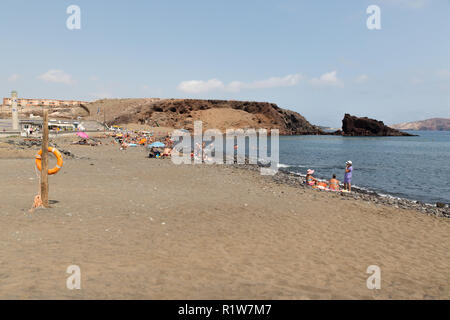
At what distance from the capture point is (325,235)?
9008mm

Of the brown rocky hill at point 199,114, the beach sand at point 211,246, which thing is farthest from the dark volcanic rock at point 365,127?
the beach sand at point 211,246

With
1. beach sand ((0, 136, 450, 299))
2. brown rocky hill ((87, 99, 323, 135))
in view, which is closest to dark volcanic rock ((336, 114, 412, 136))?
brown rocky hill ((87, 99, 323, 135))

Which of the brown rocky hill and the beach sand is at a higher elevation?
the brown rocky hill

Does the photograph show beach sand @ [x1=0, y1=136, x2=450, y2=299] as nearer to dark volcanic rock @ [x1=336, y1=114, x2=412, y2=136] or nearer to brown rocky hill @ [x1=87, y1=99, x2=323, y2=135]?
brown rocky hill @ [x1=87, y1=99, x2=323, y2=135]

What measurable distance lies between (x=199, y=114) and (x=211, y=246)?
115 metres

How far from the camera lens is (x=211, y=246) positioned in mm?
7586

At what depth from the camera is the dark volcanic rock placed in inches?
6014

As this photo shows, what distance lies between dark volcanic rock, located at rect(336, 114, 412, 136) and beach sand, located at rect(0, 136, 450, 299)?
153 meters

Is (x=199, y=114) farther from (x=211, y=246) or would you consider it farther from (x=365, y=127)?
(x=211, y=246)

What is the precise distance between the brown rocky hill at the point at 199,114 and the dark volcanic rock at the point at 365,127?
86.2 feet

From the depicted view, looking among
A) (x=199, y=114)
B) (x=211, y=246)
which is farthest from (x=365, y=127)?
(x=211, y=246)

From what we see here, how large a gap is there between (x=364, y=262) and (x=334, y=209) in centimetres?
544
